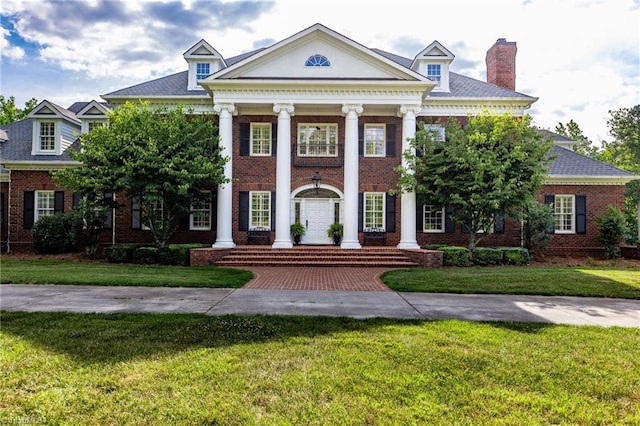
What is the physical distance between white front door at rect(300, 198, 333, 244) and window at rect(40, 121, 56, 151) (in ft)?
42.4

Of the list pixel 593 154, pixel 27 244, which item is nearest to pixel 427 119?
pixel 27 244

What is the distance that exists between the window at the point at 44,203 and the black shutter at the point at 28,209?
A: 0.20 m

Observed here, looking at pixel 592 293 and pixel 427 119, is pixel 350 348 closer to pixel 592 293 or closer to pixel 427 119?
pixel 592 293

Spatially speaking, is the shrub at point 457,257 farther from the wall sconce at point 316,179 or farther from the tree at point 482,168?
the wall sconce at point 316,179

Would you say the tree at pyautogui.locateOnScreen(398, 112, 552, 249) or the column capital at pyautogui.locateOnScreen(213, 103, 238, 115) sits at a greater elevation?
the column capital at pyautogui.locateOnScreen(213, 103, 238, 115)

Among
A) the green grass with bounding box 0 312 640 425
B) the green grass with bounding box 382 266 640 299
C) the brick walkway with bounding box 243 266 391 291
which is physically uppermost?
the green grass with bounding box 0 312 640 425

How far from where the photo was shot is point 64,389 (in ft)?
11.9

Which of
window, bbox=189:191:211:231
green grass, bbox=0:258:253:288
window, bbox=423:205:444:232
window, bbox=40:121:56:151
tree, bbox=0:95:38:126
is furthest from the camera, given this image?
tree, bbox=0:95:38:126

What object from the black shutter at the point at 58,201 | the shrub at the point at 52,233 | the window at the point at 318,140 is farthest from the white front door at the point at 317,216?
the black shutter at the point at 58,201

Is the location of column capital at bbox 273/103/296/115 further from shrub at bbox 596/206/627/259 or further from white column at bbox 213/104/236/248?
shrub at bbox 596/206/627/259

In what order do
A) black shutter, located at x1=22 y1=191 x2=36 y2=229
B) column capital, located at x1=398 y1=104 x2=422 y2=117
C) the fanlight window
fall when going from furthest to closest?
black shutter, located at x1=22 y1=191 x2=36 y2=229 → the fanlight window → column capital, located at x1=398 y1=104 x2=422 y2=117

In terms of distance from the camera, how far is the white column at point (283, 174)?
1764cm

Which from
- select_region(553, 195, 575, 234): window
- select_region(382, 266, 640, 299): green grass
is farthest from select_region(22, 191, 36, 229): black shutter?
select_region(553, 195, 575, 234): window

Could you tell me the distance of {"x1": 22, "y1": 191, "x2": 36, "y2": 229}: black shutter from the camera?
19.7m
